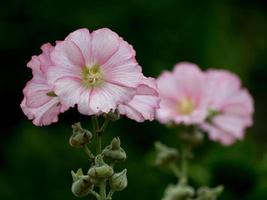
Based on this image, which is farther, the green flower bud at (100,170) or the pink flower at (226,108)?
the pink flower at (226,108)

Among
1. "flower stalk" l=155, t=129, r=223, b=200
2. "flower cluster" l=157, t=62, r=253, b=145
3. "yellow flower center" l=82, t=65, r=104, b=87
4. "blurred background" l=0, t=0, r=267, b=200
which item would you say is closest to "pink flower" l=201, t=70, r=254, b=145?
"flower cluster" l=157, t=62, r=253, b=145

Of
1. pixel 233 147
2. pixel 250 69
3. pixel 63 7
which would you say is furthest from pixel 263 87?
pixel 233 147

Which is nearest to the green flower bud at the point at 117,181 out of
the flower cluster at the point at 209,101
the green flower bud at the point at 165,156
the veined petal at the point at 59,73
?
the veined petal at the point at 59,73

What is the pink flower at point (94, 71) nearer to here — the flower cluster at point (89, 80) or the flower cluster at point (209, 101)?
the flower cluster at point (89, 80)

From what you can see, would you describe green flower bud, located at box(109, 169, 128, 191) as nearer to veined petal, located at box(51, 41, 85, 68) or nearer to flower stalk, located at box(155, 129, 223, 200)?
veined petal, located at box(51, 41, 85, 68)

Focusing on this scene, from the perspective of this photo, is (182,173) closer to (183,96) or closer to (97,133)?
(183,96)

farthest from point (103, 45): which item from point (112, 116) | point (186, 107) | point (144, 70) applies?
point (144, 70)
